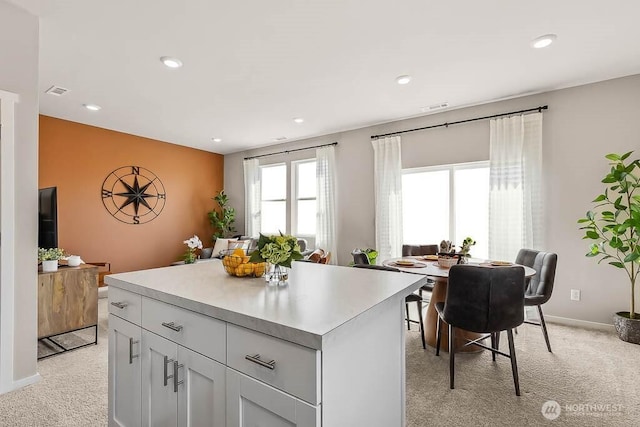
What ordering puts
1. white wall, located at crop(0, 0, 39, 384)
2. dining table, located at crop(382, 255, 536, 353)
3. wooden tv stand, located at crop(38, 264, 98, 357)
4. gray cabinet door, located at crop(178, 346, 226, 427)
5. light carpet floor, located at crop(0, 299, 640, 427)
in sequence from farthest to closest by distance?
1. wooden tv stand, located at crop(38, 264, 98, 357)
2. dining table, located at crop(382, 255, 536, 353)
3. white wall, located at crop(0, 0, 39, 384)
4. light carpet floor, located at crop(0, 299, 640, 427)
5. gray cabinet door, located at crop(178, 346, 226, 427)

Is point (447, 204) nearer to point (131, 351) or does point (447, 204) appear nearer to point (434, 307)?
point (434, 307)

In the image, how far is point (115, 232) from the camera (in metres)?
5.21

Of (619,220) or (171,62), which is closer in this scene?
(171,62)

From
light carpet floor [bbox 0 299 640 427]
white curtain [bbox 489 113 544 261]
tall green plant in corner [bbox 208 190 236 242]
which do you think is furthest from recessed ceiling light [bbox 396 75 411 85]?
tall green plant in corner [bbox 208 190 236 242]

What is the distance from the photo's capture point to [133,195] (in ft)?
17.9

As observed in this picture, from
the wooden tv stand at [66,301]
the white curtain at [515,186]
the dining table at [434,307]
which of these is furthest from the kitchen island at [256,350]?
the white curtain at [515,186]

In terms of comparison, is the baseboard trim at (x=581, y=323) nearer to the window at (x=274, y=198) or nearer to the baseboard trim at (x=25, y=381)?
the window at (x=274, y=198)

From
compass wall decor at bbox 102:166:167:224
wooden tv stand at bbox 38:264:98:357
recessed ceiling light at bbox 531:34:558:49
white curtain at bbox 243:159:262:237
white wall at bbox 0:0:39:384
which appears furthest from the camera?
white curtain at bbox 243:159:262:237

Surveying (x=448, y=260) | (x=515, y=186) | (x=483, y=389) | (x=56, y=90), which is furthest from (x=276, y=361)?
(x=56, y=90)

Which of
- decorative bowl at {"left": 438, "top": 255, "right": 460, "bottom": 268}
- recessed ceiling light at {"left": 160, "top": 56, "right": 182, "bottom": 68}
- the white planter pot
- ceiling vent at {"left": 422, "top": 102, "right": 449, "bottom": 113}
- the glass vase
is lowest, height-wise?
the white planter pot

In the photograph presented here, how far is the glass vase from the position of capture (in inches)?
58.7

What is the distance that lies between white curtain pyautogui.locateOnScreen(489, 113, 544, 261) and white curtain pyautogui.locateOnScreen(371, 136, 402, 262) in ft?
4.04

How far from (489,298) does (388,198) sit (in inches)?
107

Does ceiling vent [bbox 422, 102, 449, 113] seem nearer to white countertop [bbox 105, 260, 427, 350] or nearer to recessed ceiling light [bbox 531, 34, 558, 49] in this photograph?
recessed ceiling light [bbox 531, 34, 558, 49]
